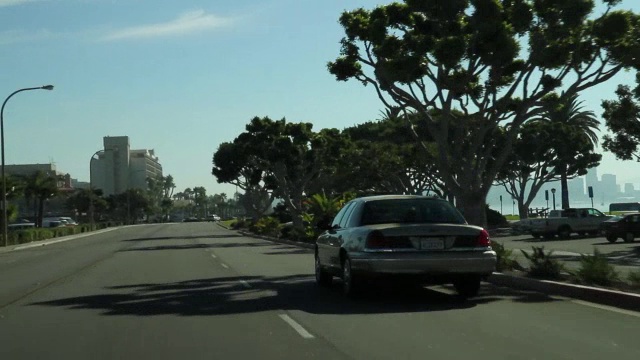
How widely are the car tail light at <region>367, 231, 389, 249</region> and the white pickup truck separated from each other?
1220 inches


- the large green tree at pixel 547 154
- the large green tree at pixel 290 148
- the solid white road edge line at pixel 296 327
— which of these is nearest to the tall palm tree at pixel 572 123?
the large green tree at pixel 547 154

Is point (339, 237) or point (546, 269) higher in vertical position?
point (339, 237)

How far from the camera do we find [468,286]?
14.5 meters

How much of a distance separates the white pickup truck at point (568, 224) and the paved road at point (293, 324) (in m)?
27.0

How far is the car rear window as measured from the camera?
14.6m

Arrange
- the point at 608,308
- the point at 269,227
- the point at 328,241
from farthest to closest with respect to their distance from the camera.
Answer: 1. the point at 269,227
2. the point at 328,241
3. the point at 608,308

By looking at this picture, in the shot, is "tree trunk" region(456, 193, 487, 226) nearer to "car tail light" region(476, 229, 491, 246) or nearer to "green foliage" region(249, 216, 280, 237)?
"car tail light" region(476, 229, 491, 246)

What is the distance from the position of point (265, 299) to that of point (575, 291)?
5.08m

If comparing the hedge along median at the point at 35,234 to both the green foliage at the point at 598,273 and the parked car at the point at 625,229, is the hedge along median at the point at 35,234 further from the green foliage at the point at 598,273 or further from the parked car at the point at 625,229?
the green foliage at the point at 598,273

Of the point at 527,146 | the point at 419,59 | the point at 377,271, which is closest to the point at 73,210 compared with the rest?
the point at 527,146

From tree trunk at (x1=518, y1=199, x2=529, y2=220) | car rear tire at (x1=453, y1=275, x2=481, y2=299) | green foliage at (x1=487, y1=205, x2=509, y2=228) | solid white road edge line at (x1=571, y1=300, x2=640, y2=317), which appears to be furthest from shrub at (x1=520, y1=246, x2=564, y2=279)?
tree trunk at (x1=518, y1=199, x2=529, y2=220)

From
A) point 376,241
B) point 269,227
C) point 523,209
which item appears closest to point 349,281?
point 376,241

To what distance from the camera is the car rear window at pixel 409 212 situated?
1457cm

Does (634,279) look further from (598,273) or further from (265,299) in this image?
(265,299)
